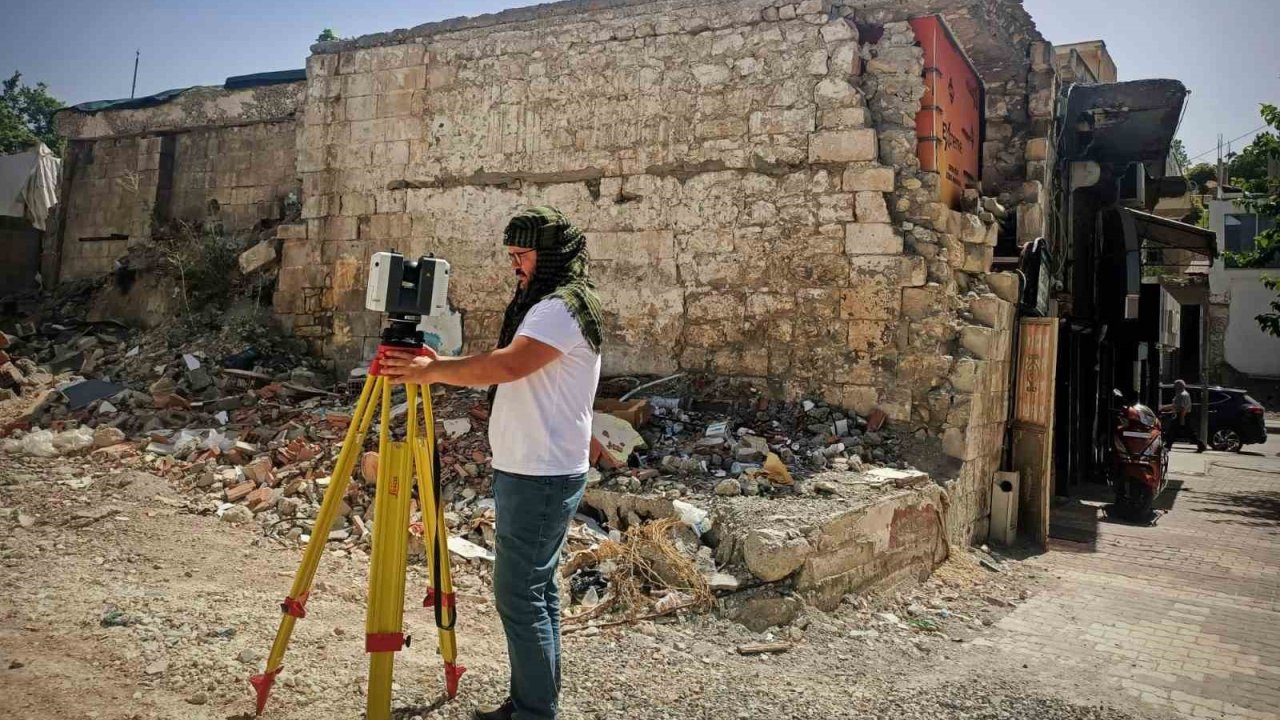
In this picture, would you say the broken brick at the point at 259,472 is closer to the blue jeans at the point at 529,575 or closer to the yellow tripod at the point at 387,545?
the yellow tripod at the point at 387,545

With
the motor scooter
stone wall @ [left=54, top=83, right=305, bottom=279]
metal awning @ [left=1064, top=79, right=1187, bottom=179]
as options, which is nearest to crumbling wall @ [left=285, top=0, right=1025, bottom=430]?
stone wall @ [left=54, top=83, right=305, bottom=279]

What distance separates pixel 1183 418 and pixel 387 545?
17505 mm

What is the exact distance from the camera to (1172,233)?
11.5 metres

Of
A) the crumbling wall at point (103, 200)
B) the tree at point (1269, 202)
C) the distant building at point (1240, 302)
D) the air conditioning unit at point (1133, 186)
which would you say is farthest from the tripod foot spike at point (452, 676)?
the distant building at point (1240, 302)

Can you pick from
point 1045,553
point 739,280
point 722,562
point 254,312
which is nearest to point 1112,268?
point 1045,553

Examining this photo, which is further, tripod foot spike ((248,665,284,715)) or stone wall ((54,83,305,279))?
stone wall ((54,83,305,279))

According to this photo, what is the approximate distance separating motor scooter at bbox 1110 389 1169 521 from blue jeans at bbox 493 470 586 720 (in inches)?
310

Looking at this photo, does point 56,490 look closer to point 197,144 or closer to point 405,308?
point 405,308

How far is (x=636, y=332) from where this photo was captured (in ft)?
23.8

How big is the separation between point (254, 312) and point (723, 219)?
5.22 m

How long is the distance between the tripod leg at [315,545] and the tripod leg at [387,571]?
108mm

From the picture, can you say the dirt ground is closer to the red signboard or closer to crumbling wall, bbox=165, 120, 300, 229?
the red signboard

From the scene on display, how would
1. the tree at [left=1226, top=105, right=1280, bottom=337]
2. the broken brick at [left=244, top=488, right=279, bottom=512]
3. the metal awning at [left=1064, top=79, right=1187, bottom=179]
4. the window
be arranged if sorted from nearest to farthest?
1. the broken brick at [left=244, top=488, right=279, bottom=512]
2. the metal awning at [left=1064, top=79, right=1187, bottom=179]
3. the tree at [left=1226, top=105, right=1280, bottom=337]
4. the window

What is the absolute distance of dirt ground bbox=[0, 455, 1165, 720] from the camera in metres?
2.90
